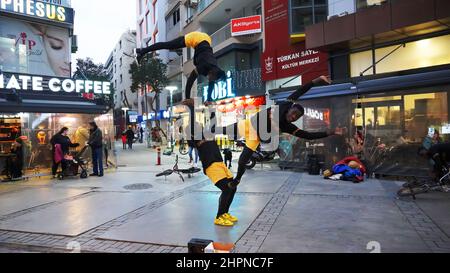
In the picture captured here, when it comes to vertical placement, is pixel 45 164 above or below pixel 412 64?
below

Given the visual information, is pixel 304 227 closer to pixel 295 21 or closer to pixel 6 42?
pixel 295 21

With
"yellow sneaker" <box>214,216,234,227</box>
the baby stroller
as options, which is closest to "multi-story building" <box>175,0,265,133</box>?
the baby stroller

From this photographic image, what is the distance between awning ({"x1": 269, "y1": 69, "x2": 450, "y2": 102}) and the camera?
9.60 metres

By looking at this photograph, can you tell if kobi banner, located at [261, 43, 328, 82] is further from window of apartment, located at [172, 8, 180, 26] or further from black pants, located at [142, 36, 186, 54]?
window of apartment, located at [172, 8, 180, 26]

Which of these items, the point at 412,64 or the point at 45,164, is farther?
the point at 45,164

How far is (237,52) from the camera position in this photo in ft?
79.0

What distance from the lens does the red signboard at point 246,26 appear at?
21531 mm

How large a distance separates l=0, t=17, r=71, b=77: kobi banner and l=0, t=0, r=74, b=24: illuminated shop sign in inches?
26.8

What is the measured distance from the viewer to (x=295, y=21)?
1841 centimetres

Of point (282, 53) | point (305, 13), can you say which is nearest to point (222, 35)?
point (282, 53)

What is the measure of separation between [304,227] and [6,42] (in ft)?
68.9

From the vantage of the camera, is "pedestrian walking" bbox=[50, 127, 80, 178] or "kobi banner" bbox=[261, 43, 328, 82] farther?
"kobi banner" bbox=[261, 43, 328, 82]
